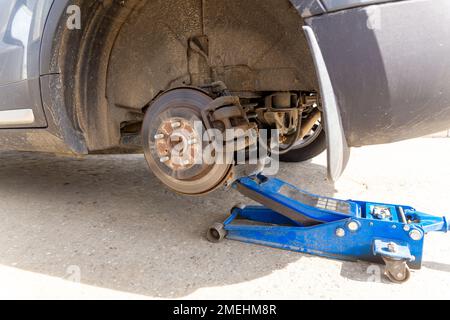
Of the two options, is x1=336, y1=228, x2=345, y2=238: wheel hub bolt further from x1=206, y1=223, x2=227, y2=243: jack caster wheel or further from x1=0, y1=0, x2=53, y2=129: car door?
x1=0, y1=0, x2=53, y2=129: car door

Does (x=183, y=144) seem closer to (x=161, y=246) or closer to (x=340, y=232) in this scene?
(x=161, y=246)

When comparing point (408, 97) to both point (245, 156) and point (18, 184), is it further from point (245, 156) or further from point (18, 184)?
point (18, 184)

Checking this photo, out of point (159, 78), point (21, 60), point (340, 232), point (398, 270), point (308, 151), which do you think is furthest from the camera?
point (308, 151)

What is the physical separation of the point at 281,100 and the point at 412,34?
0.90 m

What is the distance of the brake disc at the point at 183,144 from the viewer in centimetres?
162

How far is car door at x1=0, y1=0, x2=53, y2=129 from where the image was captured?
1670 mm

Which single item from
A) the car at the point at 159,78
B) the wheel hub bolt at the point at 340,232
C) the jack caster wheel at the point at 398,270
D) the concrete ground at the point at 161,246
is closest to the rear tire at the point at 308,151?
the concrete ground at the point at 161,246

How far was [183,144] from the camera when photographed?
162 cm

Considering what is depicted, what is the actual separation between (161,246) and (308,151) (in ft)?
5.72

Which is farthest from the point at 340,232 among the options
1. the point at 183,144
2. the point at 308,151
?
the point at 308,151

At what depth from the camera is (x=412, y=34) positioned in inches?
41.7

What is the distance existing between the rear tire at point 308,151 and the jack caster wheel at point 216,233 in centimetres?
151

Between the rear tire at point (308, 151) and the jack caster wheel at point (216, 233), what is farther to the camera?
the rear tire at point (308, 151)

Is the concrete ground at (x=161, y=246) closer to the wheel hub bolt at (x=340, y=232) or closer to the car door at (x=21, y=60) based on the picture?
the wheel hub bolt at (x=340, y=232)
